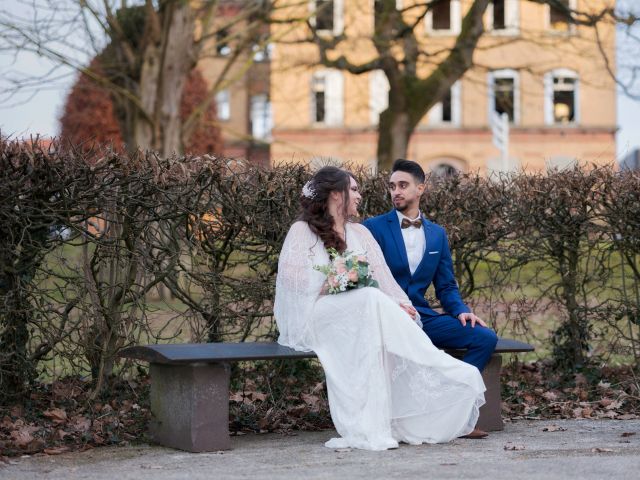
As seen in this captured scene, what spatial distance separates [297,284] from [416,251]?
1063 mm

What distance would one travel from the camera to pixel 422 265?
8.09 meters

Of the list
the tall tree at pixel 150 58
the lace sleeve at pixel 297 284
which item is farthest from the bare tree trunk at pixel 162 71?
the lace sleeve at pixel 297 284

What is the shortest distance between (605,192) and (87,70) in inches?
523

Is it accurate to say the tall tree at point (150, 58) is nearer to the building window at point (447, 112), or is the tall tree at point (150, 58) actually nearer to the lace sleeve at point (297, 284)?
the lace sleeve at point (297, 284)

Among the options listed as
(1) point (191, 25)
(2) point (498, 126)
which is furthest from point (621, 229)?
(2) point (498, 126)

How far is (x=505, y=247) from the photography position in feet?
→ 32.3

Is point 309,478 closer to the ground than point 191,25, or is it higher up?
closer to the ground

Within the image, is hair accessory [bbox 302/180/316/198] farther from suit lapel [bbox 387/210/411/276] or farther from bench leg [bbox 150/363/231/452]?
bench leg [bbox 150/363/231/452]

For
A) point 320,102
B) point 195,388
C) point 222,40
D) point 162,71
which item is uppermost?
point 320,102

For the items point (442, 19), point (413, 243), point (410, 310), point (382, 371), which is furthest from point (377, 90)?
point (382, 371)

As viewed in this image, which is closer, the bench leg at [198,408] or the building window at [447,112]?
the bench leg at [198,408]

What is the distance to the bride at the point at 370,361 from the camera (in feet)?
23.5

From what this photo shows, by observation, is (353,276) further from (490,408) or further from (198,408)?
(490,408)

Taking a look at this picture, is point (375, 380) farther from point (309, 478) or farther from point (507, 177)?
point (507, 177)
